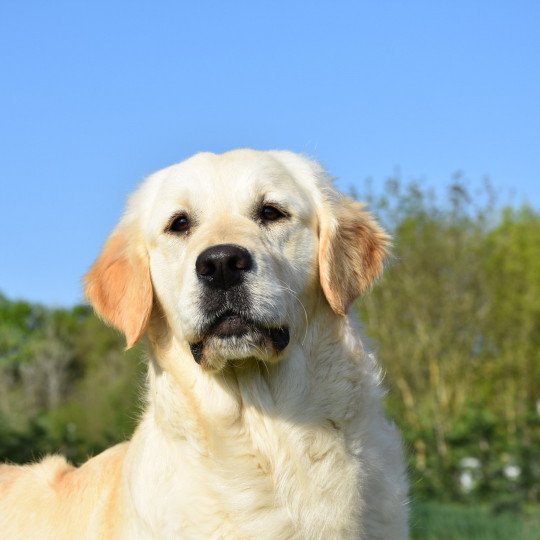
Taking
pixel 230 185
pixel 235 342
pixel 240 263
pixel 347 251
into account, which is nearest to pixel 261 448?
pixel 235 342

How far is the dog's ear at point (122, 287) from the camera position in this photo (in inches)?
152

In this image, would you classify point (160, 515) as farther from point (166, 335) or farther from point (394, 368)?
point (394, 368)

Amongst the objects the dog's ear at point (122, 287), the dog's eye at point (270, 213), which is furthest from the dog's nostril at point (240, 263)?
the dog's ear at point (122, 287)

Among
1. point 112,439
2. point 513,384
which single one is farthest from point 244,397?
point 513,384

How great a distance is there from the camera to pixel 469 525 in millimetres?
7996

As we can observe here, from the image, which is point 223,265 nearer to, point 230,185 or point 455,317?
point 230,185

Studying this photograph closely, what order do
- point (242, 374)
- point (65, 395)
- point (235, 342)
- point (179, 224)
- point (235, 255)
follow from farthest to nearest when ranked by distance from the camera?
point (65, 395), point (179, 224), point (242, 374), point (235, 342), point (235, 255)

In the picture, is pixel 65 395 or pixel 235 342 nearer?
pixel 235 342

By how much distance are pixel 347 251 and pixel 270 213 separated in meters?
0.40

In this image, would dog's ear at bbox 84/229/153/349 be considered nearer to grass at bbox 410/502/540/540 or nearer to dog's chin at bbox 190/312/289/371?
dog's chin at bbox 190/312/289/371

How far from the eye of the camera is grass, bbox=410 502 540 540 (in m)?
7.58

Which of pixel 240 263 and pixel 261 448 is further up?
pixel 240 263

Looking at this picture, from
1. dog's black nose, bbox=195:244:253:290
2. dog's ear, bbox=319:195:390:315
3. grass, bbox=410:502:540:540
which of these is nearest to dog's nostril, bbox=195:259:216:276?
dog's black nose, bbox=195:244:253:290

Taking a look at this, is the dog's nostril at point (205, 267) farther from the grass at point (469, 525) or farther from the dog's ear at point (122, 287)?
the grass at point (469, 525)
